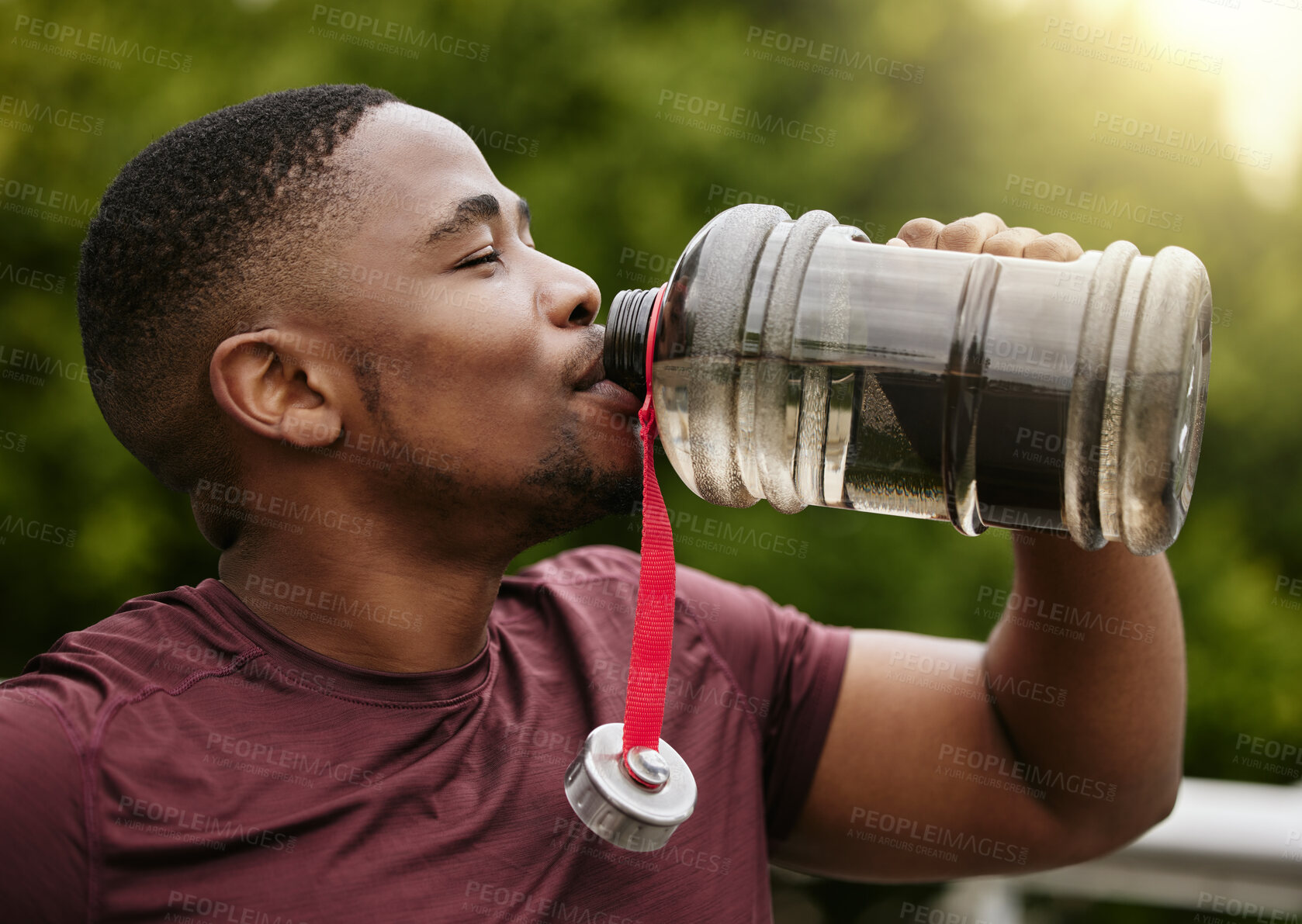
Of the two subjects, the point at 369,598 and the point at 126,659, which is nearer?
the point at 126,659

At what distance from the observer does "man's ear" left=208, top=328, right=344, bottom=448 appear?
1.88m

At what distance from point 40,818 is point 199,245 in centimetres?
97

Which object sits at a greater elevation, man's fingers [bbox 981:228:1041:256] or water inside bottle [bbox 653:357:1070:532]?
man's fingers [bbox 981:228:1041:256]

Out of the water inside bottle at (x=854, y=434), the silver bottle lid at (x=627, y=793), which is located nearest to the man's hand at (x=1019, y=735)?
the water inside bottle at (x=854, y=434)

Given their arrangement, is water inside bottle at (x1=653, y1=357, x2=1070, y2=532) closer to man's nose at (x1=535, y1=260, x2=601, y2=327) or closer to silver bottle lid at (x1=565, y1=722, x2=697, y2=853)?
man's nose at (x1=535, y1=260, x2=601, y2=327)

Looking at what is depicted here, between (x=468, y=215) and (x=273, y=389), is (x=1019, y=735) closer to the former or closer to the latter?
(x=468, y=215)

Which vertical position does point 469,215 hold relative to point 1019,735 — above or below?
above

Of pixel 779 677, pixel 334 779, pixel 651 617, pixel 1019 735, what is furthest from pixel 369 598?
pixel 1019 735

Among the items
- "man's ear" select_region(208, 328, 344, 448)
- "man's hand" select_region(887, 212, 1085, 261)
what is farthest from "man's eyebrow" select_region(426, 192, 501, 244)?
"man's hand" select_region(887, 212, 1085, 261)

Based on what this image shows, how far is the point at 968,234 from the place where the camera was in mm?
1768

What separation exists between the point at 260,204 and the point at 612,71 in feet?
9.09

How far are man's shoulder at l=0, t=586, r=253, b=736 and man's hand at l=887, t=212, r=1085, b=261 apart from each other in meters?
1.27

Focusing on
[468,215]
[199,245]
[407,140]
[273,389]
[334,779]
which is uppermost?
[407,140]

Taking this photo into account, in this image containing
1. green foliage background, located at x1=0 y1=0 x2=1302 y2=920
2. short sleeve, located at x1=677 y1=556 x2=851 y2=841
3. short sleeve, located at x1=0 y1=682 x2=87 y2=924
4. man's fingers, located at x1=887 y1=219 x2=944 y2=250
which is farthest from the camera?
green foliage background, located at x1=0 y1=0 x2=1302 y2=920
